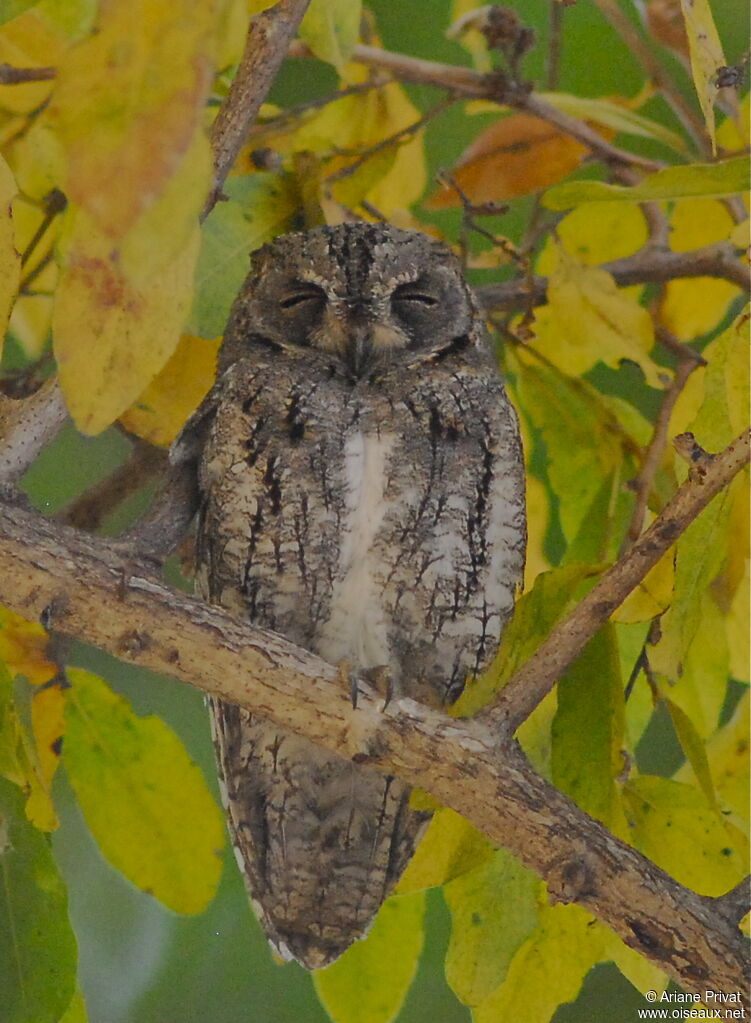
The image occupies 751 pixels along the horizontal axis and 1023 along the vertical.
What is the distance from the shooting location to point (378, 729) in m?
1.06

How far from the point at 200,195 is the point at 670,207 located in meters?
1.58

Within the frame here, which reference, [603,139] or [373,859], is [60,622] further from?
[603,139]

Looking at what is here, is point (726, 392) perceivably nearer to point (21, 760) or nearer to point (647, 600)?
point (647, 600)

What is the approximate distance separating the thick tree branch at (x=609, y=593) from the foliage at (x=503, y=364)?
41mm

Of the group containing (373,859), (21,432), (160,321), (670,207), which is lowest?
(373,859)

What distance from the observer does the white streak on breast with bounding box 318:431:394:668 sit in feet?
4.65

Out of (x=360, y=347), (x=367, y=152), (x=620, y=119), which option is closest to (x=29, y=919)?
(x=360, y=347)

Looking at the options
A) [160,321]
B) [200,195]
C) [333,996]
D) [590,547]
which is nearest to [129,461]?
[590,547]

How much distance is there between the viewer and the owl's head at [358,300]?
150 centimetres

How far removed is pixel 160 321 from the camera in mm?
711

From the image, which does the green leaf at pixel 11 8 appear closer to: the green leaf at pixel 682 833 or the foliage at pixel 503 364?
the foliage at pixel 503 364

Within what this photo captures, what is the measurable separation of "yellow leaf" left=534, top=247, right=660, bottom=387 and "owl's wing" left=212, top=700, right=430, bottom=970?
621 mm

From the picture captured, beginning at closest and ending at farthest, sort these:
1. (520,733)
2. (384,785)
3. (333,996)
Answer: (520,733) < (333,996) < (384,785)

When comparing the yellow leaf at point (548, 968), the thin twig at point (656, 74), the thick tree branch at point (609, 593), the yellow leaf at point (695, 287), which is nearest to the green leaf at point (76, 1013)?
the yellow leaf at point (548, 968)
